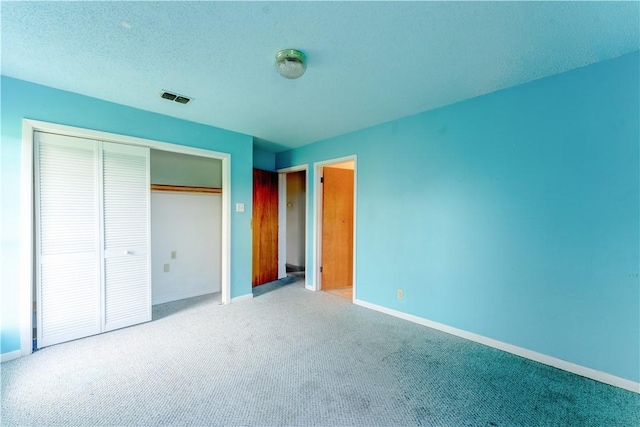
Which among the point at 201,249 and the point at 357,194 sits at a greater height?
the point at 357,194

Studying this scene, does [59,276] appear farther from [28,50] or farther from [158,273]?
[28,50]

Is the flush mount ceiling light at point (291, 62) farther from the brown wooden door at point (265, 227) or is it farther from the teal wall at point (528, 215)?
the brown wooden door at point (265, 227)

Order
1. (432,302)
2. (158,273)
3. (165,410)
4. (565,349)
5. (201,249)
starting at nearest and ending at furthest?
(165,410) < (565,349) < (432,302) < (158,273) < (201,249)

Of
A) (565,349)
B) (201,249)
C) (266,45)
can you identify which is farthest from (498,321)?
(201,249)

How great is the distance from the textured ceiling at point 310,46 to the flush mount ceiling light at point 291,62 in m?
0.05

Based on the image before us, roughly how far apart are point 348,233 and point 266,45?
130 inches

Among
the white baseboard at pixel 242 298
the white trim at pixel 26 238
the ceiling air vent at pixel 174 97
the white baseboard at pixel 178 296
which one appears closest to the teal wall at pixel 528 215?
the white baseboard at pixel 242 298

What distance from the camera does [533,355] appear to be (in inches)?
87.0

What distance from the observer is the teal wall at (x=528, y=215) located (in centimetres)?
189

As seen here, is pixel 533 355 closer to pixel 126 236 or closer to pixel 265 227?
pixel 265 227

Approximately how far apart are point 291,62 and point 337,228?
2942mm

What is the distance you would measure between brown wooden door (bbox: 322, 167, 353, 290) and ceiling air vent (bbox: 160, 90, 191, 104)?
2204 mm

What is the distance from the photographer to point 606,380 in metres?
1.91

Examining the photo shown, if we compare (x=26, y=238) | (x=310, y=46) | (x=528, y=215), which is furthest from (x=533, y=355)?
(x=26, y=238)
